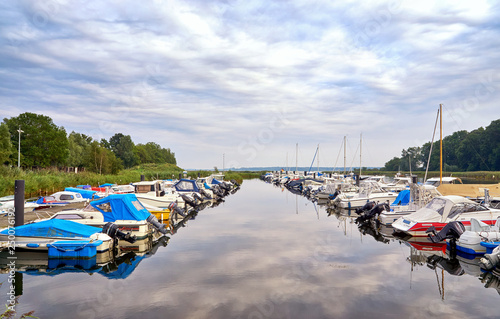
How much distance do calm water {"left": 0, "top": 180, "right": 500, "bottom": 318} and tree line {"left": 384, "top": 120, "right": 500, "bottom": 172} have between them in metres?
111

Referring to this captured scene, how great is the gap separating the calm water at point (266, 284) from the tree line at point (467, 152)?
11063 centimetres

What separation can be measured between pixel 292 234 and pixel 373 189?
17162mm

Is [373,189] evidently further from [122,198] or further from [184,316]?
[184,316]

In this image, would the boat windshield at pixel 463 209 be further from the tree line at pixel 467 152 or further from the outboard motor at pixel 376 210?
the tree line at pixel 467 152

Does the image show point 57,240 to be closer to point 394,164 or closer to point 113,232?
point 113,232

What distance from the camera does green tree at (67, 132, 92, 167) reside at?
8675cm

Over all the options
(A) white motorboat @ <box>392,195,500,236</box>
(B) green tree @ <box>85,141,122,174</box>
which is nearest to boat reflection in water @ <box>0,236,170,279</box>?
(A) white motorboat @ <box>392,195,500,236</box>

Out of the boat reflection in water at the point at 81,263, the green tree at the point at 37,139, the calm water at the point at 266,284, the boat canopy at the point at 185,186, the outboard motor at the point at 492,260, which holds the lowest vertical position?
the calm water at the point at 266,284

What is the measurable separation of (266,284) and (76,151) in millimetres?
89519

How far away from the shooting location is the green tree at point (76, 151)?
285ft

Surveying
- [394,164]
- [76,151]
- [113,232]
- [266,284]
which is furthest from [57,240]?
[394,164]

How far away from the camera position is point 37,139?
236ft

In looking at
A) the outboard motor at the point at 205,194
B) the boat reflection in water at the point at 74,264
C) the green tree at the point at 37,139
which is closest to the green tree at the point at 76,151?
the green tree at the point at 37,139

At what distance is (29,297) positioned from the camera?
11.9 metres
